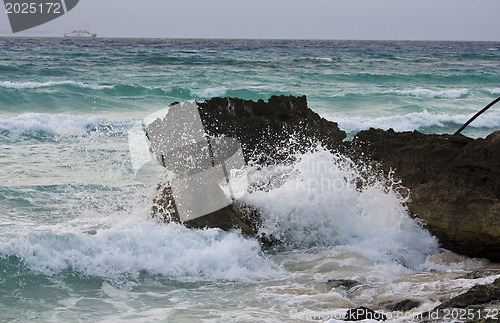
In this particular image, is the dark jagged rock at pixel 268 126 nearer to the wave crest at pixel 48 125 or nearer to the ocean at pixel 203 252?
the ocean at pixel 203 252

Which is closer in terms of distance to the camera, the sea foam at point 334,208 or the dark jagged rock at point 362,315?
the dark jagged rock at point 362,315

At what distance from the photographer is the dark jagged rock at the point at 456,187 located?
500cm

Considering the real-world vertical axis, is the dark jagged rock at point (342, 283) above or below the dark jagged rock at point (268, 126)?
below

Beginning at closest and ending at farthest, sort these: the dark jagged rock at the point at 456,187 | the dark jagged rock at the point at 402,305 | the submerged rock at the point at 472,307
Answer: the submerged rock at the point at 472,307 → the dark jagged rock at the point at 402,305 → the dark jagged rock at the point at 456,187

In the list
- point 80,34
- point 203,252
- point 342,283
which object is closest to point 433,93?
point 203,252

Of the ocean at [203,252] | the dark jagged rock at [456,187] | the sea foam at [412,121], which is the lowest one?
the ocean at [203,252]

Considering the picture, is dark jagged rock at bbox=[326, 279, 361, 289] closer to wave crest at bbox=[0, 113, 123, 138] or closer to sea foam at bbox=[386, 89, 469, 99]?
wave crest at bbox=[0, 113, 123, 138]

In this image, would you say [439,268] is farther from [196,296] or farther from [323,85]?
[323,85]

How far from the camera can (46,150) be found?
33.9 feet

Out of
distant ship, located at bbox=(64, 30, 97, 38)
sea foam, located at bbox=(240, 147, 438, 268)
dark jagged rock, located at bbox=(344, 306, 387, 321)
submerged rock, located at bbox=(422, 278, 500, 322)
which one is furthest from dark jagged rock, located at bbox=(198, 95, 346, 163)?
distant ship, located at bbox=(64, 30, 97, 38)

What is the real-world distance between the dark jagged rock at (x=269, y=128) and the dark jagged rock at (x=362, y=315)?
2.85 m

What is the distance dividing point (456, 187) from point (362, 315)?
2.13 metres

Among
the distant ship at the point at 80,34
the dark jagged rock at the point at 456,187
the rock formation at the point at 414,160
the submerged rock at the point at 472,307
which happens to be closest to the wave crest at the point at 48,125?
the rock formation at the point at 414,160

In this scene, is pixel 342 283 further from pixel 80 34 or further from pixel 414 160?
pixel 80 34
